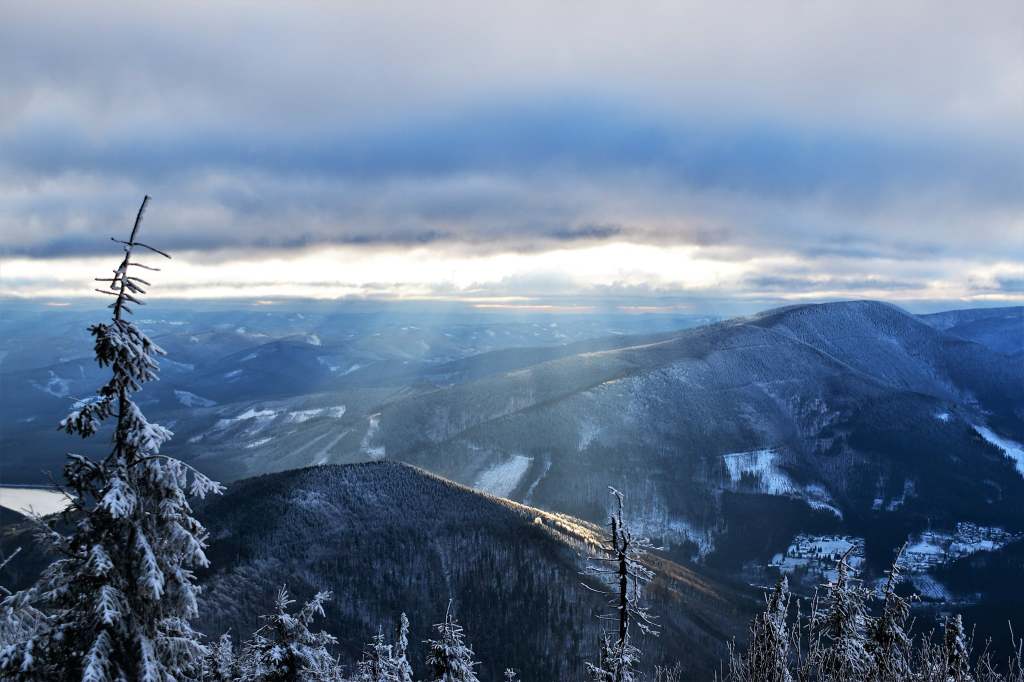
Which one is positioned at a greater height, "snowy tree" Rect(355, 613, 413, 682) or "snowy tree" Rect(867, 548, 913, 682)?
"snowy tree" Rect(867, 548, 913, 682)

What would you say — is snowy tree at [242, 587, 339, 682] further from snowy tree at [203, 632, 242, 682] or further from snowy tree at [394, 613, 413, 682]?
snowy tree at [394, 613, 413, 682]

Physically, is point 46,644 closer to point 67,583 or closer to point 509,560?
point 67,583

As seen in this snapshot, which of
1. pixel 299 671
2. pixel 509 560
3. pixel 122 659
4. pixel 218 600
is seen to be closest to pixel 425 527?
pixel 509 560

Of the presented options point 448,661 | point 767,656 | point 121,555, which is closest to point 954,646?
point 767,656

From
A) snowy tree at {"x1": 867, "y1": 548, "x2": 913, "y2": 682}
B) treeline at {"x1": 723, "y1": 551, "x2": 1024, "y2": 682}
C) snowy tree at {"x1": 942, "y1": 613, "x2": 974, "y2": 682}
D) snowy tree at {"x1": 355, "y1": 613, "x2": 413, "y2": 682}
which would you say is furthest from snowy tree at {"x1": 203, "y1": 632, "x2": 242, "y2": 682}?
snowy tree at {"x1": 942, "y1": 613, "x2": 974, "y2": 682}

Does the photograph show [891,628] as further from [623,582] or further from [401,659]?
[401,659]

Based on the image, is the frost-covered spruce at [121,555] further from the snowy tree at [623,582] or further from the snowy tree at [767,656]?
the snowy tree at [767,656]
